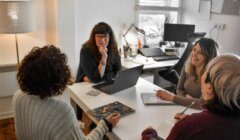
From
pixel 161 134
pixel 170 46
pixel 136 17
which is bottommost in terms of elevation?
pixel 161 134

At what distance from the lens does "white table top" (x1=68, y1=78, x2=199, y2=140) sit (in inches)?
56.7

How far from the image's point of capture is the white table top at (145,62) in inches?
123

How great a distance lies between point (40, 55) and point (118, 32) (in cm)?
257

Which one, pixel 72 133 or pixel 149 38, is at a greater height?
pixel 149 38

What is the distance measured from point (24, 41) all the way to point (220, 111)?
2.66 m

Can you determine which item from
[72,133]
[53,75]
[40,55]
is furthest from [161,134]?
[40,55]

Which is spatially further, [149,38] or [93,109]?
[149,38]

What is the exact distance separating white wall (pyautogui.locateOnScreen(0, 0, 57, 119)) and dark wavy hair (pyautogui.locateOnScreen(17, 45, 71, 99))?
1.79 m

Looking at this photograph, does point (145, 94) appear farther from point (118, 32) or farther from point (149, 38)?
point (149, 38)

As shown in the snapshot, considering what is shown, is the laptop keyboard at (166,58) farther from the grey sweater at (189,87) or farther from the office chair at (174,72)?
the grey sweater at (189,87)

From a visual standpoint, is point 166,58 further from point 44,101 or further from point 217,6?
point 44,101

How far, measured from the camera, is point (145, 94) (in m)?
1.97

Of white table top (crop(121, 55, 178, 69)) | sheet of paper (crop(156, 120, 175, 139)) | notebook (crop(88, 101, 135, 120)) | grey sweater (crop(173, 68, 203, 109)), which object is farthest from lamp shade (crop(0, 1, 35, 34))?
sheet of paper (crop(156, 120, 175, 139))

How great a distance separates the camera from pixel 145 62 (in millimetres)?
3277
